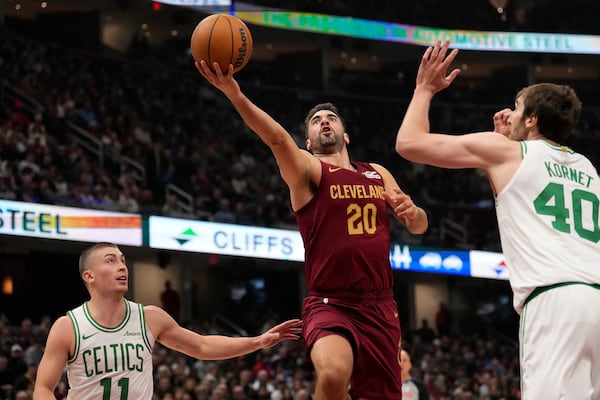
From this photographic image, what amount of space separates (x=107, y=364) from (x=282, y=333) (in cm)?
130

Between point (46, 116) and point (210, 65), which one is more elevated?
point (46, 116)

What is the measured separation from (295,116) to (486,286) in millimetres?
9190

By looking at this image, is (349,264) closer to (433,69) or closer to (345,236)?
(345,236)

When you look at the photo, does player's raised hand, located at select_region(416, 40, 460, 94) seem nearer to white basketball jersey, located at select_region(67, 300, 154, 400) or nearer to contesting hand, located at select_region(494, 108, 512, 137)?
contesting hand, located at select_region(494, 108, 512, 137)

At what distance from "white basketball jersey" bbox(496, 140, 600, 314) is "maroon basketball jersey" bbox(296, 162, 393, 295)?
1900 millimetres

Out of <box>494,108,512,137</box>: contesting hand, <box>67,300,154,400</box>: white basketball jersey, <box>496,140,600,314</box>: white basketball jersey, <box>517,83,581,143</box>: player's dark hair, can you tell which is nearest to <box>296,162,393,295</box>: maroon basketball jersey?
<box>67,300,154,400</box>: white basketball jersey

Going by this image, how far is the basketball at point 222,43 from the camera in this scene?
6.60m

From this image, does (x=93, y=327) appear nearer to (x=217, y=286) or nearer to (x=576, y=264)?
(x=576, y=264)

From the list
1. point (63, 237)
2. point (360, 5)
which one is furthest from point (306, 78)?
point (63, 237)

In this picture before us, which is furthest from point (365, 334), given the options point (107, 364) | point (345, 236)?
point (107, 364)

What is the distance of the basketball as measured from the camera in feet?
21.7

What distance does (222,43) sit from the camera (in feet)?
21.8

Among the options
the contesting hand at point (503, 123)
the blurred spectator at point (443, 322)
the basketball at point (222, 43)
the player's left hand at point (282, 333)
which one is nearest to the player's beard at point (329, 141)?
the basketball at point (222, 43)

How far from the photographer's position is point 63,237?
2084 centimetres
